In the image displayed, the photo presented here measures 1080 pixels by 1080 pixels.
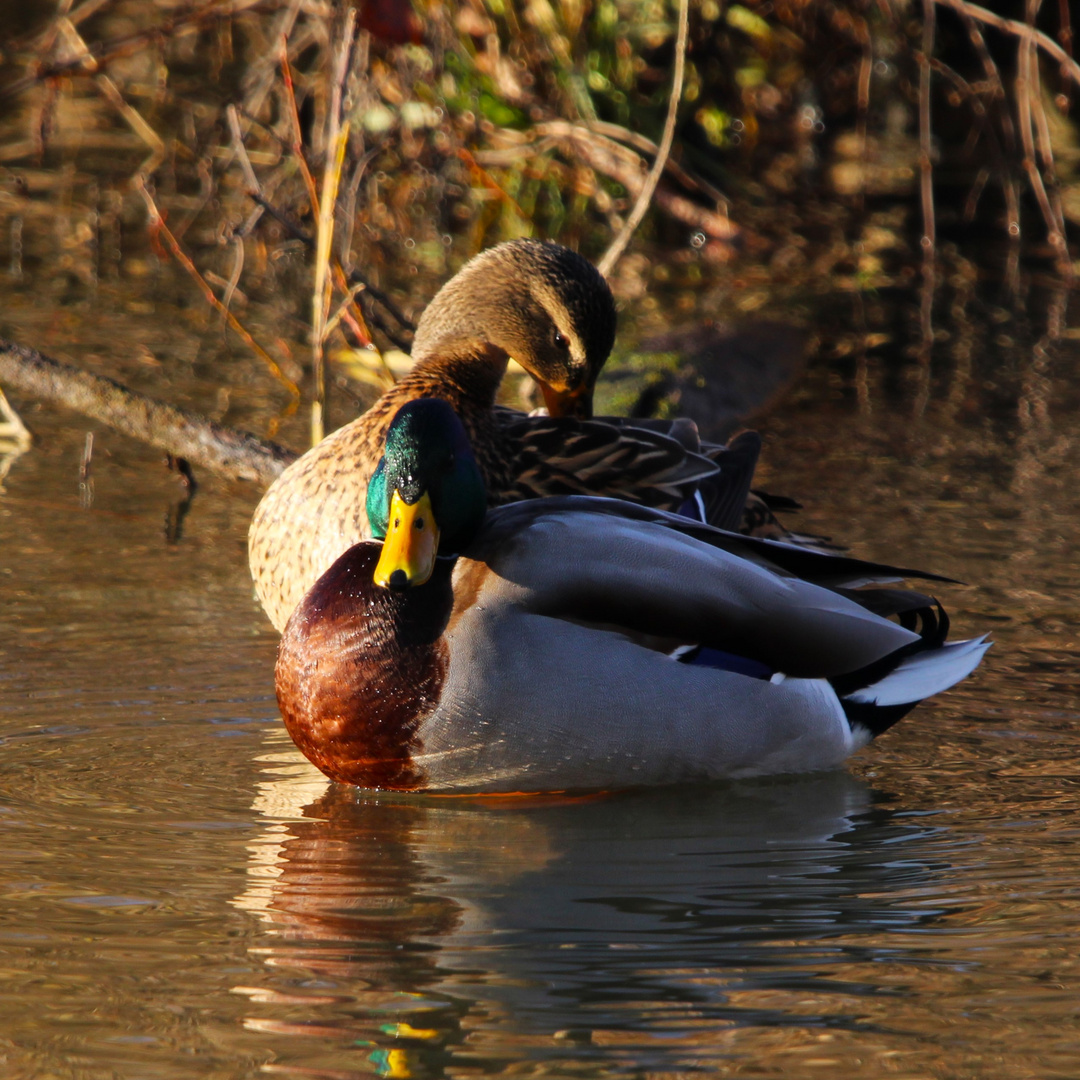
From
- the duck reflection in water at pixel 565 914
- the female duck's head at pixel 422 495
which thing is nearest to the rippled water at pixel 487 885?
the duck reflection in water at pixel 565 914

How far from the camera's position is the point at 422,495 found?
3.50 metres

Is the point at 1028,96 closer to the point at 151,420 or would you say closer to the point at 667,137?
the point at 667,137

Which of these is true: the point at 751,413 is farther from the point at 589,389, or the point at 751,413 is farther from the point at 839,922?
the point at 839,922

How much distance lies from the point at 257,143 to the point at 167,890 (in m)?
6.48

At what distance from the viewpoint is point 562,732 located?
3.45 meters

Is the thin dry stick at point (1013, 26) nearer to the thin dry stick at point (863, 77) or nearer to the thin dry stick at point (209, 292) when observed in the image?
the thin dry stick at point (863, 77)

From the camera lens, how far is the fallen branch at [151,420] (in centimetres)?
518

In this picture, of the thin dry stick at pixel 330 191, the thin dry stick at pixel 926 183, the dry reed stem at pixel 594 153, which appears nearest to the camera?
the thin dry stick at pixel 330 191

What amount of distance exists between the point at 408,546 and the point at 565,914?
2.65ft

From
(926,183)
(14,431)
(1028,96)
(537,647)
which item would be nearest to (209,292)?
(14,431)

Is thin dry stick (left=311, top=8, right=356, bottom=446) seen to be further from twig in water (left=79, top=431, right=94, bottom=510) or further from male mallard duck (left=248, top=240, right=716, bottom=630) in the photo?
twig in water (left=79, top=431, right=94, bottom=510)

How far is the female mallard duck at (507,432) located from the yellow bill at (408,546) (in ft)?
1.54

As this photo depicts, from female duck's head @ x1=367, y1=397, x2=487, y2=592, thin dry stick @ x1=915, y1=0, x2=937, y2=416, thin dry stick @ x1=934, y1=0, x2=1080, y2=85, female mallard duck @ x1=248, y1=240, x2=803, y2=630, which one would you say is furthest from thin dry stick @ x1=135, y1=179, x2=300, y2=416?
thin dry stick @ x1=934, y1=0, x2=1080, y2=85

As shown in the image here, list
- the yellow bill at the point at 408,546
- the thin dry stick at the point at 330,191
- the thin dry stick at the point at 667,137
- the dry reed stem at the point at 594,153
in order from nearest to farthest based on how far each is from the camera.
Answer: the yellow bill at the point at 408,546 → the thin dry stick at the point at 330,191 → the thin dry stick at the point at 667,137 → the dry reed stem at the point at 594,153
